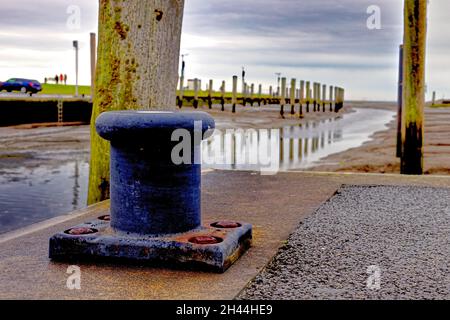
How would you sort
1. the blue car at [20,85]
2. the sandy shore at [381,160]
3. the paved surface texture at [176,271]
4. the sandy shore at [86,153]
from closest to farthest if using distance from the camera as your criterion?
the paved surface texture at [176,271] → the sandy shore at [381,160] → the sandy shore at [86,153] → the blue car at [20,85]

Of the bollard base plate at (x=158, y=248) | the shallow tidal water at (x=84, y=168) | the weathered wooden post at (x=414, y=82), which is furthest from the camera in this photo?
the weathered wooden post at (x=414, y=82)

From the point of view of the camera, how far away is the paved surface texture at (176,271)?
280cm

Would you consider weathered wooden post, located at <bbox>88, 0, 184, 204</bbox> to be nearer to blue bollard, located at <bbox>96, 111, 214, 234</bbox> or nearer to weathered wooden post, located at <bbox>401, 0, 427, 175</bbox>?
blue bollard, located at <bbox>96, 111, 214, 234</bbox>

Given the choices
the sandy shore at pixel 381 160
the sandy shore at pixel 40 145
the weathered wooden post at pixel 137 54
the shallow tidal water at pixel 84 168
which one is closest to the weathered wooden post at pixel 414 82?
the shallow tidal water at pixel 84 168

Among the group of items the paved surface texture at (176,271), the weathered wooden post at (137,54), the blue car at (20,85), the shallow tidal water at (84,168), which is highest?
the blue car at (20,85)

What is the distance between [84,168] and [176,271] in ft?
27.5

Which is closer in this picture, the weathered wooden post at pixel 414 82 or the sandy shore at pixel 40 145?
the weathered wooden post at pixel 414 82

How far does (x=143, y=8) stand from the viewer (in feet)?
16.4

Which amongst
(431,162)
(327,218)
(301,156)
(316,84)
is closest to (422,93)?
(431,162)

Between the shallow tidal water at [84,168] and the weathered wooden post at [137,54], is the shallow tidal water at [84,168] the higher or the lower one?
the lower one

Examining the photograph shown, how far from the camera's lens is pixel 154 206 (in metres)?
3.37

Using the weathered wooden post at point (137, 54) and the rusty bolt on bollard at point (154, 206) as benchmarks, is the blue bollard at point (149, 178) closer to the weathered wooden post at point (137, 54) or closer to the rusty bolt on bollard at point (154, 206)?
the rusty bolt on bollard at point (154, 206)

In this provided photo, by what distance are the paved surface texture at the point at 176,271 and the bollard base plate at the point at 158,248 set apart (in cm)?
5
